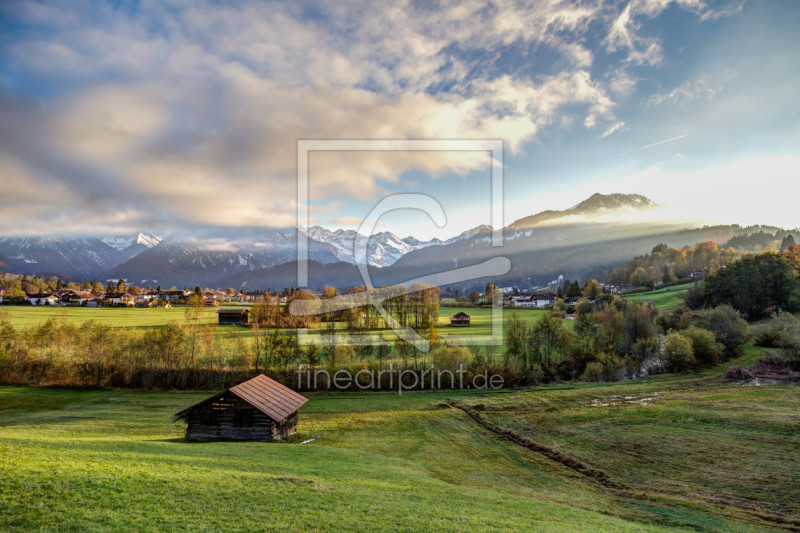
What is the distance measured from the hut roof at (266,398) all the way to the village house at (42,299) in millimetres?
149943

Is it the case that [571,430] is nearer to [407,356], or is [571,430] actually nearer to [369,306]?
[407,356]

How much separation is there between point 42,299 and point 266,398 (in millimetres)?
158598

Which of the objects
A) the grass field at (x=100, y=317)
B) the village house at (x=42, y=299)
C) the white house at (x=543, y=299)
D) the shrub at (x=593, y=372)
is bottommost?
the shrub at (x=593, y=372)

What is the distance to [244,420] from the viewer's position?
1321 inches

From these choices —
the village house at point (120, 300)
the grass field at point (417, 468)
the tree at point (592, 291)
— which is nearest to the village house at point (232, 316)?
the village house at point (120, 300)

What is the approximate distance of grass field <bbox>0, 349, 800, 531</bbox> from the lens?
13.8m

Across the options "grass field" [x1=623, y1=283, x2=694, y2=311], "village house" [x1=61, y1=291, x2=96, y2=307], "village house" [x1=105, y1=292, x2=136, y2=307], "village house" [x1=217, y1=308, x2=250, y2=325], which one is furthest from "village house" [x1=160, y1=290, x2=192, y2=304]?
Result: "grass field" [x1=623, y1=283, x2=694, y2=311]

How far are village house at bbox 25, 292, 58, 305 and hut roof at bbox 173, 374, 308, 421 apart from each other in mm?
149943

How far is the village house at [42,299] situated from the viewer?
137250mm

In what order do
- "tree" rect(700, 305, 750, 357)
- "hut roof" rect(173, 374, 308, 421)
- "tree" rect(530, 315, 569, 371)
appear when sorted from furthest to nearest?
1. "tree" rect(530, 315, 569, 371)
2. "tree" rect(700, 305, 750, 357)
3. "hut roof" rect(173, 374, 308, 421)

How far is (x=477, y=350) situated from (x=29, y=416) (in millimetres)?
63029

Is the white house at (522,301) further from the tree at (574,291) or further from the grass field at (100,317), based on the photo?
the grass field at (100,317)

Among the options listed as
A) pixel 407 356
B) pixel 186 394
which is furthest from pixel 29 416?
pixel 407 356

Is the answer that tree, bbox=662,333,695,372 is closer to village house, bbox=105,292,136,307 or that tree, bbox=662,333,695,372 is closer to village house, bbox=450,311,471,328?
village house, bbox=450,311,471,328
